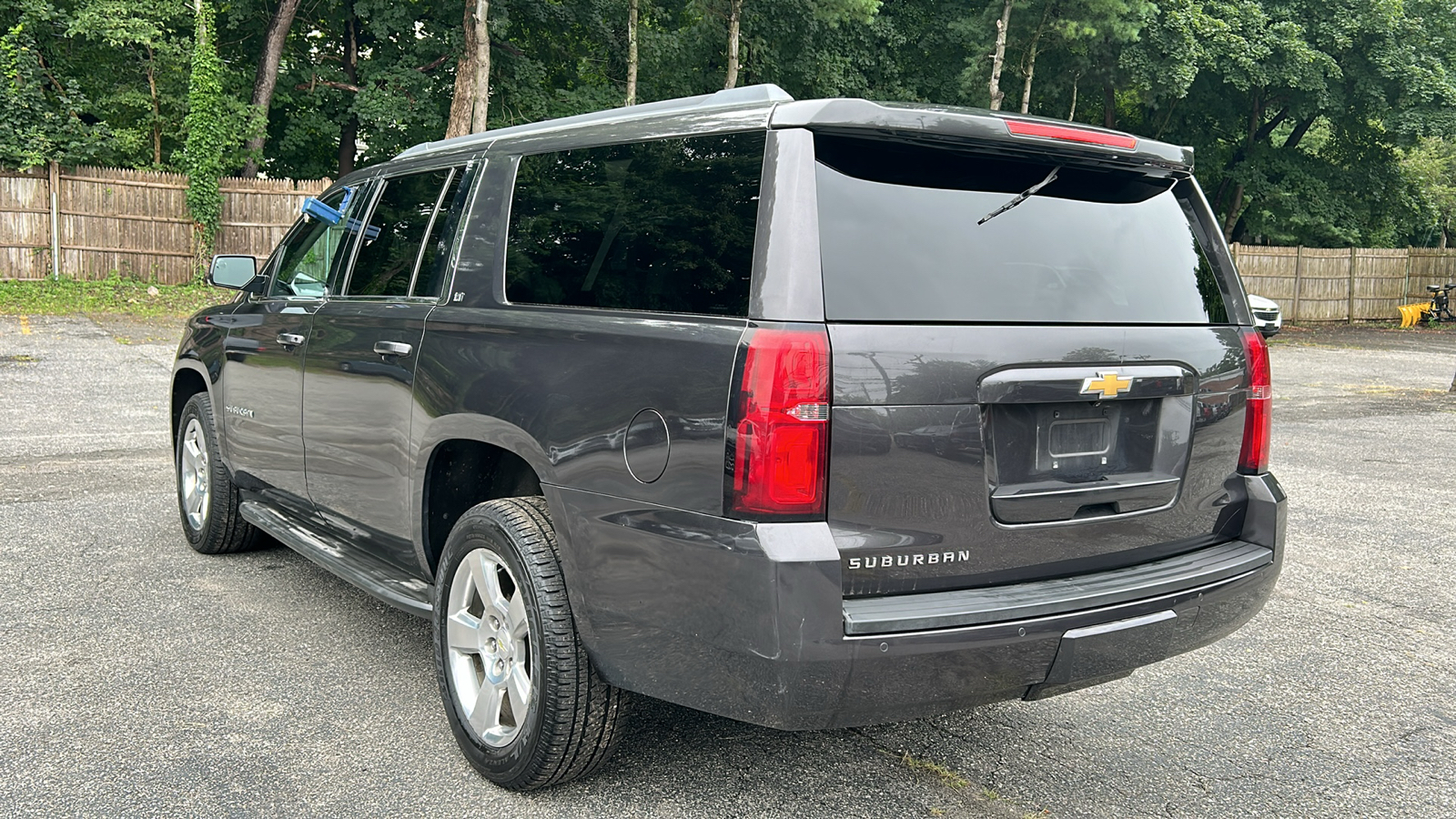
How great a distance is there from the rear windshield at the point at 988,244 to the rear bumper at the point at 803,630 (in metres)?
0.62

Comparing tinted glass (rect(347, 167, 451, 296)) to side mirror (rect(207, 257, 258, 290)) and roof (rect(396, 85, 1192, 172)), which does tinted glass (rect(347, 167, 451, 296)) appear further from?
side mirror (rect(207, 257, 258, 290))

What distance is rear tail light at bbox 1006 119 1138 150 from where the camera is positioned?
2992 mm

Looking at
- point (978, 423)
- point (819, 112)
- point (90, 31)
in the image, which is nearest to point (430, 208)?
point (819, 112)

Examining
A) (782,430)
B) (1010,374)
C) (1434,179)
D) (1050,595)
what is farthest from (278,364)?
(1434,179)

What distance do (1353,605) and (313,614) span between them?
447cm

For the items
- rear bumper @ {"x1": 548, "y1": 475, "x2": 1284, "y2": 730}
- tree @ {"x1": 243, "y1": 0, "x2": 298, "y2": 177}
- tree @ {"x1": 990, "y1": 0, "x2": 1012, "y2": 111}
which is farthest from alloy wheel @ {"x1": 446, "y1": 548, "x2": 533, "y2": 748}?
tree @ {"x1": 990, "y1": 0, "x2": 1012, "y2": 111}

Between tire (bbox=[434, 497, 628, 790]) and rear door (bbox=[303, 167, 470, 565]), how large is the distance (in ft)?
1.68

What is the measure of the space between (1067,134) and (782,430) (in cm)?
116

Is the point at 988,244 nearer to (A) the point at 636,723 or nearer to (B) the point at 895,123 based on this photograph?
(B) the point at 895,123

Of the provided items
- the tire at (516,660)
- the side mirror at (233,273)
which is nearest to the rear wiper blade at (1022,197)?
the tire at (516,660)

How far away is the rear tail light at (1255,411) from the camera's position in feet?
11.3

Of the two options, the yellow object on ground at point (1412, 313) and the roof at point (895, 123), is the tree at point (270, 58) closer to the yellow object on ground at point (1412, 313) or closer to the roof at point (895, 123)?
the roof at point (895, 123)

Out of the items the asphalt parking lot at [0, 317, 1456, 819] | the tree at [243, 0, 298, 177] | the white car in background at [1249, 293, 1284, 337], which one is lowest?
the asphalt parking lot at [0, 317, 1456, 819]

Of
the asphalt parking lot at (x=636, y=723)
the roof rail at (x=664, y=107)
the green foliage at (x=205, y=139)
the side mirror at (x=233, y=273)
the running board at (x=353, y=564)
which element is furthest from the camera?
the green foliage at (x=205, y=139)
